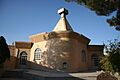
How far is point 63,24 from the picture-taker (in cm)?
3478

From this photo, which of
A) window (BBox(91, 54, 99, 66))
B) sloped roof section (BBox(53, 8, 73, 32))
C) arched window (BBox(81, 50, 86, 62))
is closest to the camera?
arched window (BBox(81, 50, 86, 62))

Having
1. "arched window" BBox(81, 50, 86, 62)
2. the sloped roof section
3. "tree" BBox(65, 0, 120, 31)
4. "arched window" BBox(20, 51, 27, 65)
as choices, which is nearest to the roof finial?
the sloped roof section

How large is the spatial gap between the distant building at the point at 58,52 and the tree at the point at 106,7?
11856 mm

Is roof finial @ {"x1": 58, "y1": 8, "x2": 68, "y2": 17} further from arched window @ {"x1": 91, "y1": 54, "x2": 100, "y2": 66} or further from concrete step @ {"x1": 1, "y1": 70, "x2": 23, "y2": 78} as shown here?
concrete step @ {"x1": 1, "y1": 70, "x2": 23, "y2": 78}

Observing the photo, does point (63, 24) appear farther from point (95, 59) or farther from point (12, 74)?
point (12, 74)

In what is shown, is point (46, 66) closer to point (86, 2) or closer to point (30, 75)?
point (30, 75)

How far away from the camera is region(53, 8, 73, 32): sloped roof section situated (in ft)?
112

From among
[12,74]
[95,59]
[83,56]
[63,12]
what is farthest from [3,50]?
[95,59]

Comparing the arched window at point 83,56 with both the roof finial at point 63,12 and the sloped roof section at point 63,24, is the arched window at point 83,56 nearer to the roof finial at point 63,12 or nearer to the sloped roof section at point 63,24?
the sloped roof section at point 63,24

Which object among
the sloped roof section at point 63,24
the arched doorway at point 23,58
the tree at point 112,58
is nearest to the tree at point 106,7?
the tree at point 112,58

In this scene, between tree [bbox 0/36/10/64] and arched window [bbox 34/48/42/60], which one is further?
arched window [bbox 34/48/42/60]

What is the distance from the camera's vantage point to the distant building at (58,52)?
1149 inches

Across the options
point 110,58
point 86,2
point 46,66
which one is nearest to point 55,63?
point 46,66

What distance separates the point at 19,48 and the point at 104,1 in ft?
63.7
